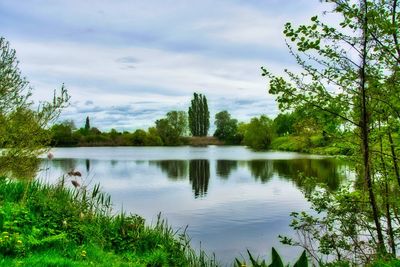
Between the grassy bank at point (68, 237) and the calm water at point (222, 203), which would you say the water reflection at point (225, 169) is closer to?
the calm water at point (222, 203)

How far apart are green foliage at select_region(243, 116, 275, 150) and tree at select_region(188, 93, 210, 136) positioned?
99.8ft

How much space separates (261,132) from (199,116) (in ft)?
114

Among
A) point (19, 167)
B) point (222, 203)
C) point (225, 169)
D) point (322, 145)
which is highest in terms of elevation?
point (322, 145)

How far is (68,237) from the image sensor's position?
28.5ft

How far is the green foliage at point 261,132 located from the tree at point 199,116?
1198 inches

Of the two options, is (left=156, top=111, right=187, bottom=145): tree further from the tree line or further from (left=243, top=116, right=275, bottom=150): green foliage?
(left=243, top=116, right=275, bottom=150): green foliage

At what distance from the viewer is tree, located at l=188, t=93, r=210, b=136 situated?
141000 mm

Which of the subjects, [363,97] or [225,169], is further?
[225,169]

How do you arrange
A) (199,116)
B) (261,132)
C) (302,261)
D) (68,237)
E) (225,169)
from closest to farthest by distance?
(302,261) → (68,237) → (225,169) → (261,132) → (199,116)

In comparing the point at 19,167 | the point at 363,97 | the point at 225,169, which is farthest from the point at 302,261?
the point at 225,169

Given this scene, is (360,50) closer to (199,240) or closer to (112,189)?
(199,240)

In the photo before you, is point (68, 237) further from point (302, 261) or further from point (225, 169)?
point (225, 169)

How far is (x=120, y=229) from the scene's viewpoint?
35.1 feet

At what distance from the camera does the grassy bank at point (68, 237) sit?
Answer: 7000mm
